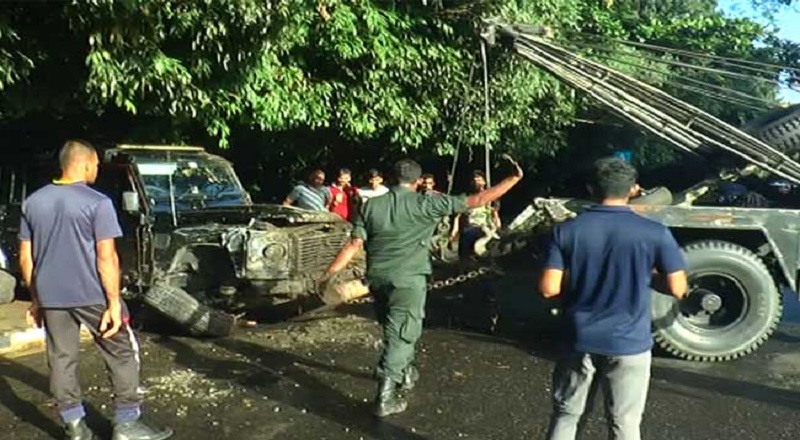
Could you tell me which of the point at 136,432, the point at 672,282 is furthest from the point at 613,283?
the point at 136,432

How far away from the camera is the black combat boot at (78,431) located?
502 centimetres

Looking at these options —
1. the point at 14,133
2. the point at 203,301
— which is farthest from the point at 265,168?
the point at 203,301

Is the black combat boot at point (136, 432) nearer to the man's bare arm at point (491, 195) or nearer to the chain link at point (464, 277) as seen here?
the man's bare arm at point (491, 195)

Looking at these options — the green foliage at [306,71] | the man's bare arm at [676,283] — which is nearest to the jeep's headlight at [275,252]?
the green foliage at [306,71]

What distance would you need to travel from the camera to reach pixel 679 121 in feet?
27.7

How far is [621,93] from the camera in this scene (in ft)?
28.1

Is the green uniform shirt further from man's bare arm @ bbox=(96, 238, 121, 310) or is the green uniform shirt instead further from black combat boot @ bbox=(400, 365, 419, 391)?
man's bare arm @ bbox=(96, 238, 121, 310)

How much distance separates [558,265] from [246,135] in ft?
32.0

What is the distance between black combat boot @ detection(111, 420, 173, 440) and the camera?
16.6 feet

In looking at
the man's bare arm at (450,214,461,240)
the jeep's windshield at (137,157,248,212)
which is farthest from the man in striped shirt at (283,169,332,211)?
the man's bare arm at (450,214,461,240)

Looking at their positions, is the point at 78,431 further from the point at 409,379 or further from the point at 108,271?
the point at 409,379

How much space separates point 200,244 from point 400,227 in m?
3.37

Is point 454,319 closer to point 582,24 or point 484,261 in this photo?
point 484,261

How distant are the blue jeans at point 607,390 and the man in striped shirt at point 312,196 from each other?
6816 mm
